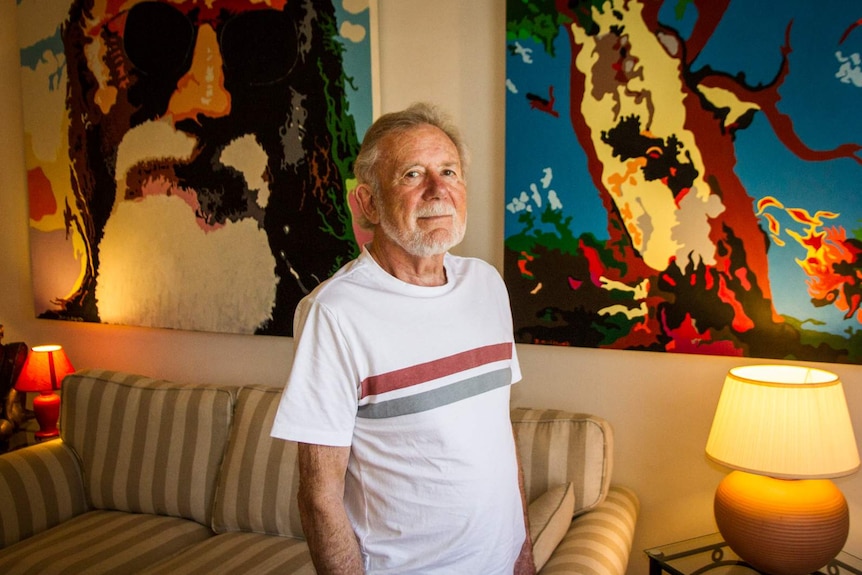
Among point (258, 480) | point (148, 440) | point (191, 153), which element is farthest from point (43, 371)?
point (258, 480)

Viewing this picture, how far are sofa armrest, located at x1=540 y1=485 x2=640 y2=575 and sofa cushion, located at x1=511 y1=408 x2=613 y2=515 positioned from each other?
0.19 ft

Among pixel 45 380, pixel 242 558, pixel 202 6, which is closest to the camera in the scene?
pixel 242 558

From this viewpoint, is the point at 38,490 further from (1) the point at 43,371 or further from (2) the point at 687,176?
(2) the point at 687,176

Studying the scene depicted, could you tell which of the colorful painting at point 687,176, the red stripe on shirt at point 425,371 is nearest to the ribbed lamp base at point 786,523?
the colorful painting at point 687,176

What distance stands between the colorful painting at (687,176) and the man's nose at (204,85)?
116cm

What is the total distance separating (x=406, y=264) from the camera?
140 cm

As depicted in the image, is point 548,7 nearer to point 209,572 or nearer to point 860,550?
point 860,550

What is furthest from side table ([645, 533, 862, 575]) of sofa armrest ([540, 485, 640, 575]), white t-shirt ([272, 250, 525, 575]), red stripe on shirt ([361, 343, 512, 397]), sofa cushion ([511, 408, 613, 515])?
red stripe on shirt ([361, 343, 512, 397])

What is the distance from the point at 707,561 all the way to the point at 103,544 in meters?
1.80

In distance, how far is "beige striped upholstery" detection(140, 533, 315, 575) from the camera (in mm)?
2025

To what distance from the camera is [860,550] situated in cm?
185

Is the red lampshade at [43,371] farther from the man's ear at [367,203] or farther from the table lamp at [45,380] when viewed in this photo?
the man's ear at [367,203]

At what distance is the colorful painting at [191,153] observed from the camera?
2.50 metres

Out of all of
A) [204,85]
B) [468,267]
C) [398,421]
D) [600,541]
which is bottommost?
[600,541]
